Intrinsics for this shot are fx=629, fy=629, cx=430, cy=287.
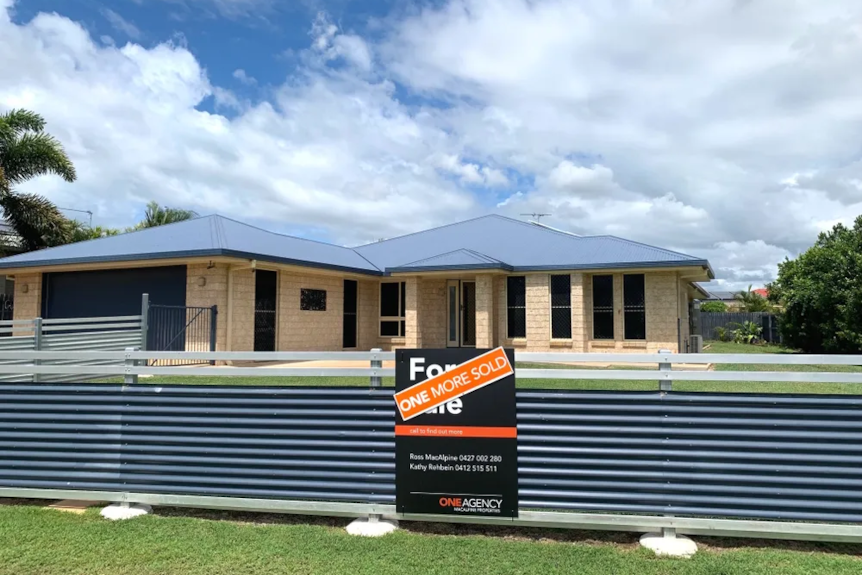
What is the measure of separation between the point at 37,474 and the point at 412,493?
3012 millimetres

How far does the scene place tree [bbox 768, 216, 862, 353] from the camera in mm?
22406

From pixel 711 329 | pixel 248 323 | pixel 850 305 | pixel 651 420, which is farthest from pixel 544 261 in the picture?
pixel 711 329

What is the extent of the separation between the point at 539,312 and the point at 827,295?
1287 centimetres

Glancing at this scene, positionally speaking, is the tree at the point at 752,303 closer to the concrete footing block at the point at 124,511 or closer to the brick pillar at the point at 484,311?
the brick pillar at the point at 484,311

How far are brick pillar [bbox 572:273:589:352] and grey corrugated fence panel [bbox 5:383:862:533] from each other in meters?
14.6

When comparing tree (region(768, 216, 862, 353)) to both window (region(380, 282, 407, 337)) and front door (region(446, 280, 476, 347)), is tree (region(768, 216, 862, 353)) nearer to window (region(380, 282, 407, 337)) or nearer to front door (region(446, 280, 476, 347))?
front door (region(446, 280, 476, 347))

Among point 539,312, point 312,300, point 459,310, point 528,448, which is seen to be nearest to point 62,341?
point 312,300

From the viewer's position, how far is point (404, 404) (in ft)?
14.5

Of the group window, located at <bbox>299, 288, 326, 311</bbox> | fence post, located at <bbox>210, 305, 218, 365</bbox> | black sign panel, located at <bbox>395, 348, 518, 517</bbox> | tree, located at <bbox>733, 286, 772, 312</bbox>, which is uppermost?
tree, located at <bbox>733, 286, 772, 312</bbox>

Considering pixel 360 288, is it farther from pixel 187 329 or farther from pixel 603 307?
pixel 603 307

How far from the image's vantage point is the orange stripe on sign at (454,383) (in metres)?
4.32

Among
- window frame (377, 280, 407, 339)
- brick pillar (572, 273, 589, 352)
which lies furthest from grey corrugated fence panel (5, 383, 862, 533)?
window frame (377, 280, 407, 339)

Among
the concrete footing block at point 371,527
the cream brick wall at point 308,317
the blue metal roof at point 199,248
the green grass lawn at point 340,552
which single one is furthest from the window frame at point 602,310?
the concrete footing block at point 371,527

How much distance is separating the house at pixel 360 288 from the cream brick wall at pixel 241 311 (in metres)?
0.04
